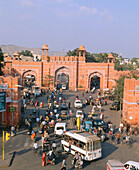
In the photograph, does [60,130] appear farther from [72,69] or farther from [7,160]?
[72,69]

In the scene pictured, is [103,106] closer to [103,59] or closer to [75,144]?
[75,144]

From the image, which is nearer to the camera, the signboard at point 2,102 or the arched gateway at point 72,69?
the signboard at point 2,102

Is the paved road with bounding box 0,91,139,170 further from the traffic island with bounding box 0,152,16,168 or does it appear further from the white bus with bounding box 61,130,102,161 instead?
the white bus with bounding box 61,130,102,161

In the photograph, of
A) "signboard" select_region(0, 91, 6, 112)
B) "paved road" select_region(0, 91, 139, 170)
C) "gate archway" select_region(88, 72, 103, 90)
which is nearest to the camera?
"paved road" select_region(0, 91, 139, 170)

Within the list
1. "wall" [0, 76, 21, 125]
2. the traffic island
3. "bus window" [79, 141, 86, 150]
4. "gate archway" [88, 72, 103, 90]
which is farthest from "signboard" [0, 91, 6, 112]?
"gate archway" [88, 72, 103, 90]

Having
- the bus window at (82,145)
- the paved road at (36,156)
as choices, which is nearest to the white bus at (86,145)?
the bus window at (82,145)

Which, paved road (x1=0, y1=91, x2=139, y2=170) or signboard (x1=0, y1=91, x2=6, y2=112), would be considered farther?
signboard (x1=0, y1=91, x2=6, y2=112)

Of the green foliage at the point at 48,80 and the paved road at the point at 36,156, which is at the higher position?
the green foliage at the point at 48,80

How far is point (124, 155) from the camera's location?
49.6 feet

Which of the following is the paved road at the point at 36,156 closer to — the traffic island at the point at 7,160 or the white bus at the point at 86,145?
the traffic island at the point at 7,160

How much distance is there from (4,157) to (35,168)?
2.81 metres

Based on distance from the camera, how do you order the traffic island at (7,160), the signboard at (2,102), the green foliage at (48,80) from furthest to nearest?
the green foliage at (48,80)
the signboard at (2,102)
the traffic island at (7,160)

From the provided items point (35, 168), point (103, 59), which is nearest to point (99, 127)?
point (35, 168)

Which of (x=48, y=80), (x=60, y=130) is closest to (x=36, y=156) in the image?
(x=60, y=130)
